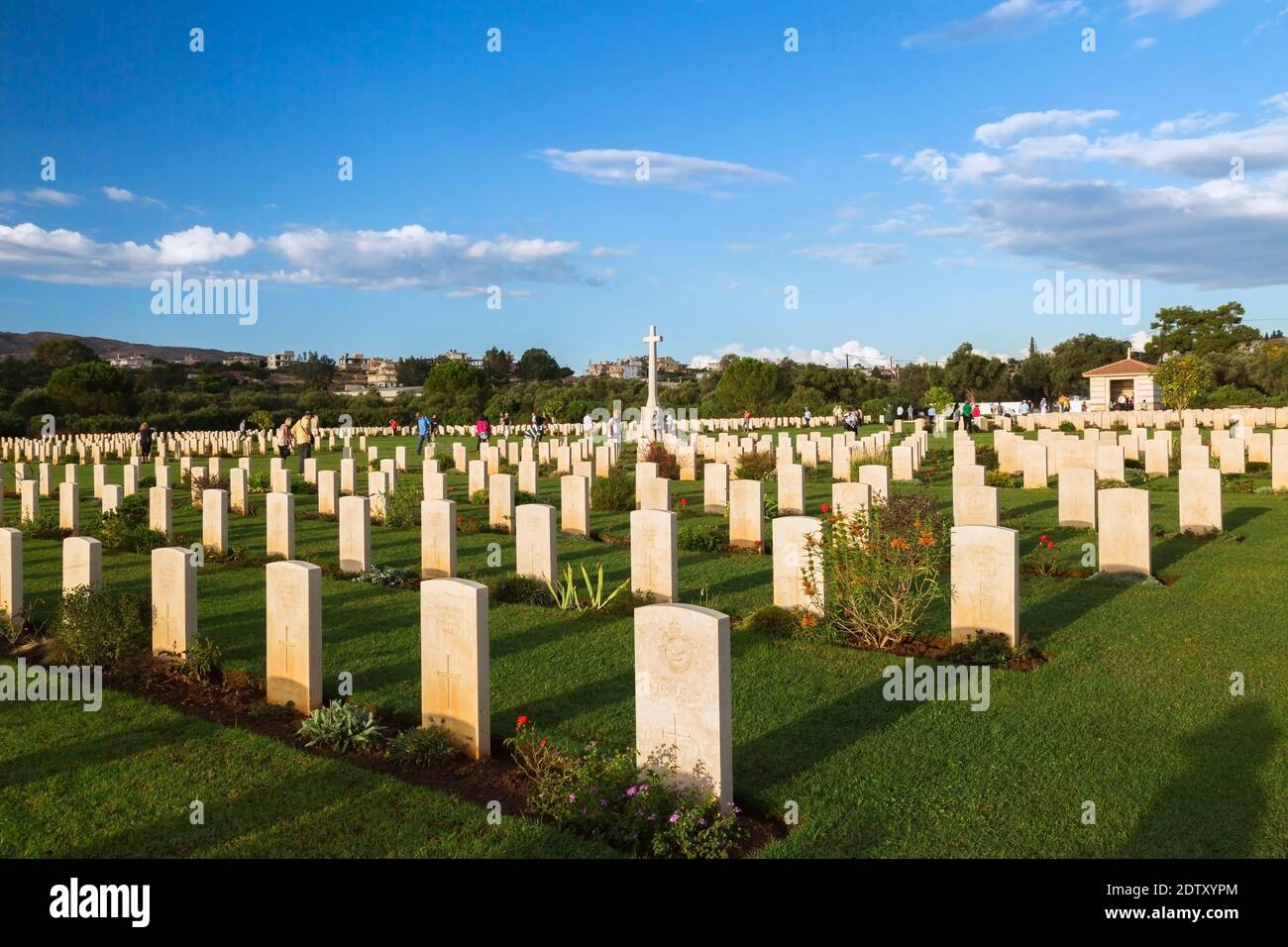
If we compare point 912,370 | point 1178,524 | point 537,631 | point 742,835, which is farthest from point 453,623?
point 912,370

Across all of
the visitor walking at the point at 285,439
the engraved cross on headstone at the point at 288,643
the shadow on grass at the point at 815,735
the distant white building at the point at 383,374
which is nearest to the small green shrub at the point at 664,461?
the visitor walking at the point at 285,439

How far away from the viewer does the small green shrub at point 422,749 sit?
19.6 feet

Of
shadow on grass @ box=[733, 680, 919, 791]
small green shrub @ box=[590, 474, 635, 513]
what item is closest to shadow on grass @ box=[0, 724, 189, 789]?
shadow on grass @ box=[733, 680, 919, 791]

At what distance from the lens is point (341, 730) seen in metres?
6.32

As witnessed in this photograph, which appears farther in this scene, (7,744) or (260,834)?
(7,744)

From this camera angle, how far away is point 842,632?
8.68 m

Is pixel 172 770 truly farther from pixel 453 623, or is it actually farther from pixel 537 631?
pixel 537 631

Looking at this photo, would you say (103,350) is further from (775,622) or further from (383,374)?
(775,622)

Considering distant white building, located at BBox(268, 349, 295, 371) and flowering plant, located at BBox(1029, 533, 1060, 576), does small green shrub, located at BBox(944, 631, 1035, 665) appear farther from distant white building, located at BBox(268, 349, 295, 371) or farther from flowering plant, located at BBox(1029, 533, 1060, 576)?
distant white building, located at BBox(268, 349, 295, 371)

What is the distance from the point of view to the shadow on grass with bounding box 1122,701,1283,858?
452cm

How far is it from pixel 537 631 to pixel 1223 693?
5.63 meters

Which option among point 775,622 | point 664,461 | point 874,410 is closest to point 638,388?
point 874,410

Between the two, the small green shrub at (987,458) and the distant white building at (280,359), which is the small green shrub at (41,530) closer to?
the small green shrub at (987,458)

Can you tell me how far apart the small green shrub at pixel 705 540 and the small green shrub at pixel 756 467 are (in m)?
7.48
